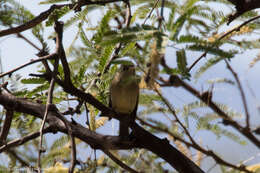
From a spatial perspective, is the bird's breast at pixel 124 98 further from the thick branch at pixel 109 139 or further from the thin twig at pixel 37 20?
the thin twig at pixel 37 20

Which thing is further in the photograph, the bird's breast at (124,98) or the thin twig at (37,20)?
the bird's breast at (124,98)

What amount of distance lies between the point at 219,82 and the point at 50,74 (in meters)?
1.32

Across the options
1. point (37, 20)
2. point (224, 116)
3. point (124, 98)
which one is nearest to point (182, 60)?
point (37, 20)

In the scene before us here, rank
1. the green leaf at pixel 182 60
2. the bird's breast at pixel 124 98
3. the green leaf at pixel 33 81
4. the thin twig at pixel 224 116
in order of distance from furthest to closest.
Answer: the bird's breast at pixel 124 98
the thin twig at pixel 224 116
the green leaf at pixel 33 81
the green leaf at pixel 182 60

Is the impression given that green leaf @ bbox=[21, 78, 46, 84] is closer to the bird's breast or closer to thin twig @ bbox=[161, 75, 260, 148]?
thin twig @ bbox=[161, 75, 260, 148]

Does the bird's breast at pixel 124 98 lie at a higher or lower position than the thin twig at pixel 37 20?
lower

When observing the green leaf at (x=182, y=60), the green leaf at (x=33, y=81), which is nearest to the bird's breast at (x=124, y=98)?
the green leaf at (x=33, y=81)

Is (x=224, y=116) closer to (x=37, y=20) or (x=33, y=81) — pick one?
(x=33, y=81)

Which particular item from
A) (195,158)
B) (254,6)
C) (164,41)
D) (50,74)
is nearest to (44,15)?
(50,74)

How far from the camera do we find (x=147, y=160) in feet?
11.0

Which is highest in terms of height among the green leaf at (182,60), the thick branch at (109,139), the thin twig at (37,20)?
the thin twig at (37,20)

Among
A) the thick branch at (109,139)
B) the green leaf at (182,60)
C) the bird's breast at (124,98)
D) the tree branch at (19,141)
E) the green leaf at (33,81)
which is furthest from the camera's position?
the bird's breast at (124,98)

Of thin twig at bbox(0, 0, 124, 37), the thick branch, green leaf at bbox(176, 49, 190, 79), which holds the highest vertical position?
thin twig at bbox(0, 0, 124, 37)

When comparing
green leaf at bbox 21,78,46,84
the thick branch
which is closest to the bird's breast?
the thick branch
